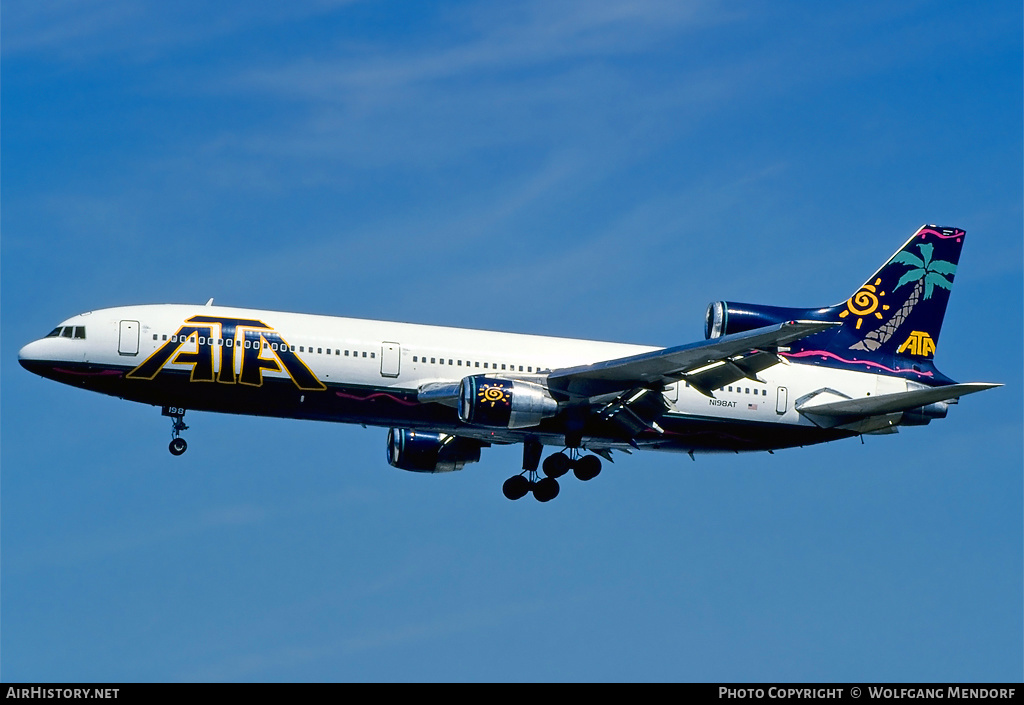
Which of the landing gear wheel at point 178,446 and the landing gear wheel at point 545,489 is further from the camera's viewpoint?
the landing gear wheel at point 545,489

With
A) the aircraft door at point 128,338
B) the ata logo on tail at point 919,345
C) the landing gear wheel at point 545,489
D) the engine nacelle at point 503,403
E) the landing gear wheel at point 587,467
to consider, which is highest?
the ata logo on tail at point 919,345

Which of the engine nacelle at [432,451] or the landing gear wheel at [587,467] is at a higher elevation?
the engine nacelle at [432,451]

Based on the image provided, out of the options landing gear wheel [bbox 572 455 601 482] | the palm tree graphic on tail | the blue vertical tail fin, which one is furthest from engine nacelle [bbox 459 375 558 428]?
the palm tree graphic on tail

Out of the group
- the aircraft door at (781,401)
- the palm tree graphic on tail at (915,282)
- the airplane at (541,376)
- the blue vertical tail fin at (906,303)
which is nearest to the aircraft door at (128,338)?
the airplane at (541,376)

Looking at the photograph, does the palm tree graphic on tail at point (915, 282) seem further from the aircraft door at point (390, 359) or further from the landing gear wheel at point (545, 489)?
the aircraft door at point (390, 359)

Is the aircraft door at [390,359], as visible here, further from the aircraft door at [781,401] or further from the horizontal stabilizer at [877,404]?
the horizontal stabilizer at [877,404]

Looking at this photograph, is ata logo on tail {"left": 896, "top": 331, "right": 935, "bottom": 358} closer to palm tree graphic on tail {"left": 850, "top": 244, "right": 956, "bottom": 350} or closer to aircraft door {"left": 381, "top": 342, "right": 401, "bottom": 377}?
palm tree graphic on tail {"left": 850, "top": 244, "right": 956, "bottom": 350}

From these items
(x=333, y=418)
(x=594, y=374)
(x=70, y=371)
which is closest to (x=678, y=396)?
(x=594, y=374)

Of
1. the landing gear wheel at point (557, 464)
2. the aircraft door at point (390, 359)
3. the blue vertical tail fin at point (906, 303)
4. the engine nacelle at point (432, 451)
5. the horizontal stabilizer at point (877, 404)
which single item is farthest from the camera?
the engine nacelle at point (432, 451)

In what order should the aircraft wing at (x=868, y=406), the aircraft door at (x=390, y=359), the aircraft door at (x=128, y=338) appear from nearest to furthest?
the aircraft door at (x=128, y=338) < the aircraft door at (x=390, y=359) < the aircraft wing at (x=868, y=406)

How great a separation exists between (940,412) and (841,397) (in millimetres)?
3719

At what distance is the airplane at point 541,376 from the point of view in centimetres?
5194
